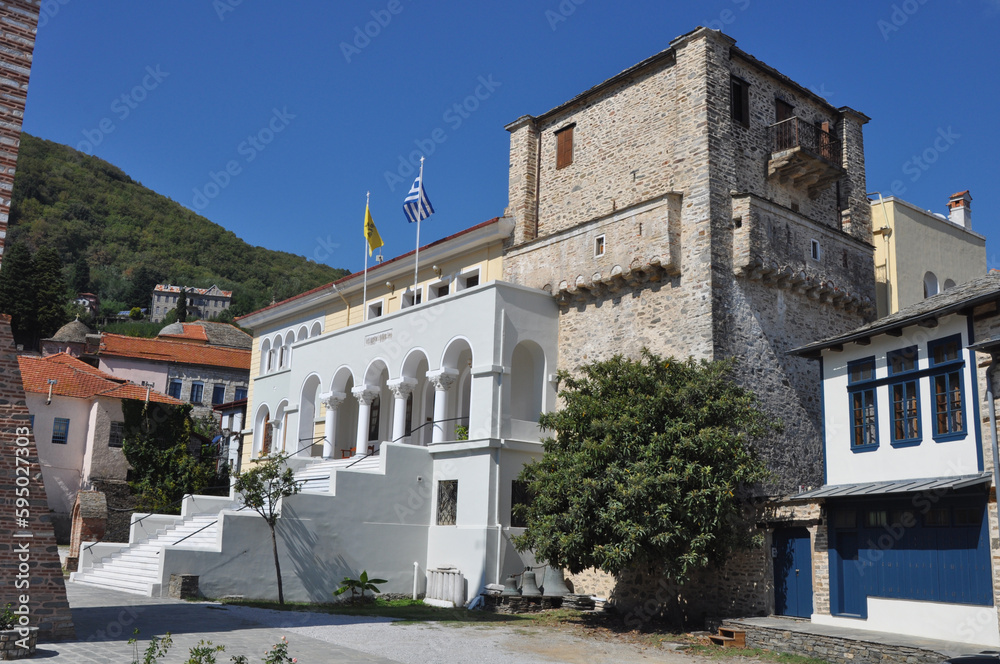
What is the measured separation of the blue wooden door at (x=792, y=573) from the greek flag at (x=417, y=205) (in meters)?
15.2

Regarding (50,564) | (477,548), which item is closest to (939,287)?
(477,548)

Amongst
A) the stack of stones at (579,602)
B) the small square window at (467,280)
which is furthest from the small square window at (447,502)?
the small square window at (467,280)

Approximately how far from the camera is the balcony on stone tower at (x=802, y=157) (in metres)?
24.3

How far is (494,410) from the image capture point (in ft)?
76.4

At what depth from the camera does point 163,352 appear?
5894 cm

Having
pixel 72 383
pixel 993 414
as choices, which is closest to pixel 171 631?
pixel 993 414

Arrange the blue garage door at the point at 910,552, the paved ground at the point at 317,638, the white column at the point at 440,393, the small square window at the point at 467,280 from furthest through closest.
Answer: the small square window at the point at 467,280 < the white column at the point at 440,393 < the blue garage door at the point at 910,552 < the paved ground at the point at 317,638

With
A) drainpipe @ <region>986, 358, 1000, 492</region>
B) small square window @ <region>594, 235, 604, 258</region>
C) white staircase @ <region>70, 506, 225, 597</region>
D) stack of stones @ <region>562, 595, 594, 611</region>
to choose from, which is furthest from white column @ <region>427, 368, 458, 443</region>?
drainpipe @ <region>986, 358, 1000, 492</region>

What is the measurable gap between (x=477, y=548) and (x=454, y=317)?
671 cm

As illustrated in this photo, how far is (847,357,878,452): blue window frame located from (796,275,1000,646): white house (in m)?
0.03

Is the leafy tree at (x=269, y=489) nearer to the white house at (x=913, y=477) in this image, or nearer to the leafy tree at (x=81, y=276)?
the white house at (x=913, y=477)

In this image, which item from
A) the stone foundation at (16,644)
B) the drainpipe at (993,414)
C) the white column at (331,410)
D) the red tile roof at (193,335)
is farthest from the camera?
the red tile roof at (193,335)

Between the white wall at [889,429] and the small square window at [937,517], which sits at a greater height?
the white wall at [889,429]

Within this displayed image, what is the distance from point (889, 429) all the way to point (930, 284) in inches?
500
